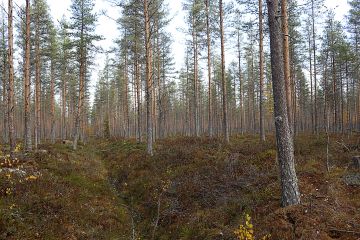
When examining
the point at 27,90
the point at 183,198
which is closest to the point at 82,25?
the point at 27,90

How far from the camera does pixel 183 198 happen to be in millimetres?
10320

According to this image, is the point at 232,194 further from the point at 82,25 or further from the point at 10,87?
the point at 82,25

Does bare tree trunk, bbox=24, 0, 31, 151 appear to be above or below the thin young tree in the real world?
below

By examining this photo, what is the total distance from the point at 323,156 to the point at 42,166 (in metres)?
13.8

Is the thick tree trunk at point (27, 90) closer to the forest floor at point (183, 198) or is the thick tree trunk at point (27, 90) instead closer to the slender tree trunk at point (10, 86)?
the forest floor at point (183, 198)

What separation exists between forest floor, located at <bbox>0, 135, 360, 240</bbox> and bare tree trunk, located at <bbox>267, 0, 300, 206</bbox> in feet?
1.51

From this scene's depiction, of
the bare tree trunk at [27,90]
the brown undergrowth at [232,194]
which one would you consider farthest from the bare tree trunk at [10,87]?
the brown undergrowth at [232,194]

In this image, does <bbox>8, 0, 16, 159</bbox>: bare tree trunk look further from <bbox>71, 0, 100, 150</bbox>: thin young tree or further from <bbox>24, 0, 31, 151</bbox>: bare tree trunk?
<bbox>71, 0, 100, 150</bbox>: thin young tree

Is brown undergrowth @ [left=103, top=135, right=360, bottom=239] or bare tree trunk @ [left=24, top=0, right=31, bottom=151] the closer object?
brown undergrowth @ [left=103, top=135, right=360, bottom=239]

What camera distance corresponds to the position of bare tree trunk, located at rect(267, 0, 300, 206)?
7238 millimetres

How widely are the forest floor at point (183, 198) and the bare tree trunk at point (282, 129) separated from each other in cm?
46

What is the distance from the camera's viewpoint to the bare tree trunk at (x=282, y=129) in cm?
724

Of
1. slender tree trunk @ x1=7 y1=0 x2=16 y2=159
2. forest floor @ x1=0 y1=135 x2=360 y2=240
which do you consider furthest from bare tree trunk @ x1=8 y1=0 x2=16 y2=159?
forest floor @ x1=0 y1=135 x2=360 y2=240

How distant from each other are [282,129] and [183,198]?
4950 millimetres
